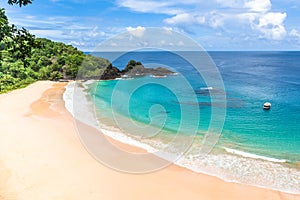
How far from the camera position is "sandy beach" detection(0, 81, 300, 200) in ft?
36.7

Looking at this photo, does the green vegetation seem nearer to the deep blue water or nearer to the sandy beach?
the deep blue water

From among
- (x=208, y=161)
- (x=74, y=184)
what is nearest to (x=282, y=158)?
(x=208, y=161)

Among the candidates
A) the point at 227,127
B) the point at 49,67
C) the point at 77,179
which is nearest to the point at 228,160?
the point at 227,127

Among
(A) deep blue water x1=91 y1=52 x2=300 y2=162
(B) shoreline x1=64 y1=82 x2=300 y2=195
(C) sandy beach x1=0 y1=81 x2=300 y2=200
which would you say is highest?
(A) deep blue water x1=91 y1=52 x2=300 y2=162

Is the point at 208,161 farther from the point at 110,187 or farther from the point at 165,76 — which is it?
the point at 165,76

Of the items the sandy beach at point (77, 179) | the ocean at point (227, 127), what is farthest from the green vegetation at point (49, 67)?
the sandy beach at point (77, 179)

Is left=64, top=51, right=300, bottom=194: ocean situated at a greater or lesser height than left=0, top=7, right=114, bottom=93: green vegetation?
lesser

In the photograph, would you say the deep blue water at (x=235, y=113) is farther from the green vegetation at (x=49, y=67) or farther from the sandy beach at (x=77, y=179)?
the green vegetation at (x=49, y=67)

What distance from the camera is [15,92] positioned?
125 ft

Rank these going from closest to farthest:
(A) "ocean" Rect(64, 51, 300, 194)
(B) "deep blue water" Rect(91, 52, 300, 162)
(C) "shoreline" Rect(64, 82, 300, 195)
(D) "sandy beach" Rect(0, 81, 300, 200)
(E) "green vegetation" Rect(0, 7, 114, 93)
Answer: (D) "sandy beach" Rect(0, 81, 300, 200), (C) "shoreline" Rect(64, 82, 300, 195), (A) "ocean" Rect(64, 51, 300, 194), (B) "deep blue water" Rect(91, 52, 300, 162), (E) "green vegetation" Rect(0, 7, 114, 93)

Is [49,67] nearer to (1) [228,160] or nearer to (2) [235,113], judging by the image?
(2) [235,113]

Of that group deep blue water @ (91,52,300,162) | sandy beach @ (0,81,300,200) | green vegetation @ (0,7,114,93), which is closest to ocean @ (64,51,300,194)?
deep blue water @ (91,52,300,162)

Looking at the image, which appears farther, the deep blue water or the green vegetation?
the green vegetation

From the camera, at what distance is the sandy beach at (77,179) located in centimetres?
1117
